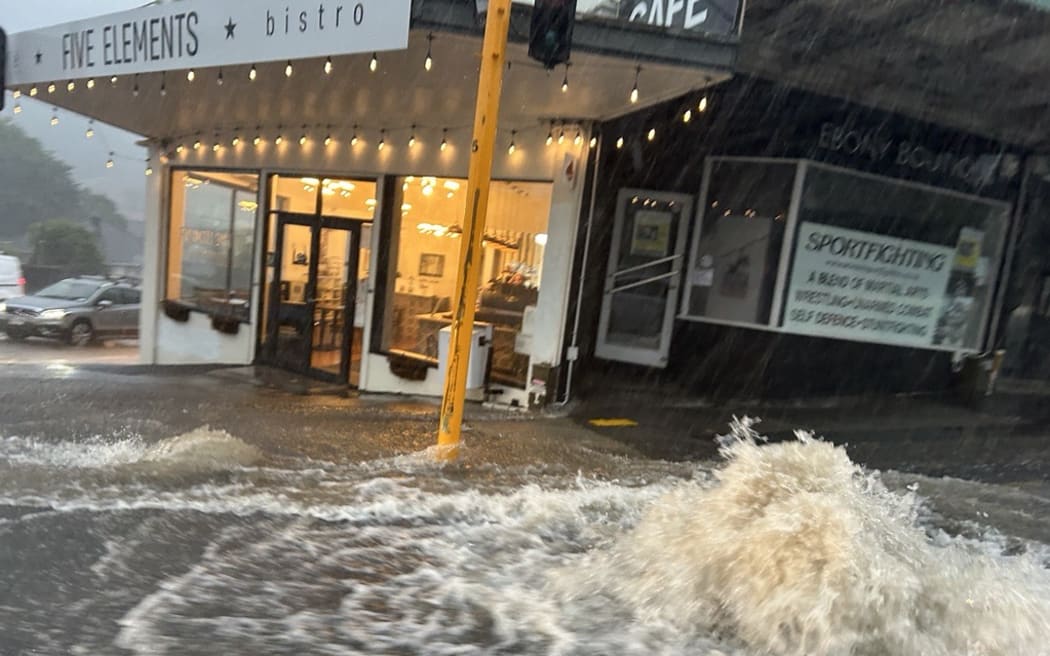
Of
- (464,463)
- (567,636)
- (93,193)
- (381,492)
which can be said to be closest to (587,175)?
(464,463)

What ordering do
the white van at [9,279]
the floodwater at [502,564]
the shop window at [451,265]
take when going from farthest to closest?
the white van at [9,279] → the shop window at [451,265] → the floodwater at [502,564]

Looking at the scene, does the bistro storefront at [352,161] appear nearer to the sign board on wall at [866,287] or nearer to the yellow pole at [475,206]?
the yellow pole at [475,206]

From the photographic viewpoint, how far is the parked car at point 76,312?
17312 mm

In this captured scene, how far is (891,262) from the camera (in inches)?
370

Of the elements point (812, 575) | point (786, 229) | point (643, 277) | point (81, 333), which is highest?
point (786, 229)

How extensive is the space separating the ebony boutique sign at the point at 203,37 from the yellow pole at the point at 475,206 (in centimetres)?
70

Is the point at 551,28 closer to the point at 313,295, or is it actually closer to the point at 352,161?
the point at 352,161

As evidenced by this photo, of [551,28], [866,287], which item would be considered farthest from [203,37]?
[866,287]

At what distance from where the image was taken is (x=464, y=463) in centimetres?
589

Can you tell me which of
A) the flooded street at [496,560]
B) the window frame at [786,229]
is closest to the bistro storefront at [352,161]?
the window frame at [786,229]

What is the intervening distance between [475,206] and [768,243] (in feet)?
15.4

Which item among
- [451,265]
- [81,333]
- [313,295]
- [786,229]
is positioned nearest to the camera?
[786,229]

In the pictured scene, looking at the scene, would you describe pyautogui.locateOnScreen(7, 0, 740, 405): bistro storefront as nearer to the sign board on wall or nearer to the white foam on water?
the sign board on wall

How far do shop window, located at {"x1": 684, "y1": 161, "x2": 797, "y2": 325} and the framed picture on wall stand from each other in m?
3.07
